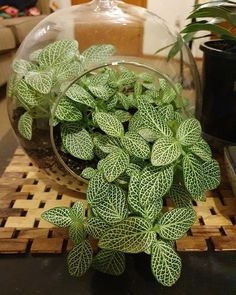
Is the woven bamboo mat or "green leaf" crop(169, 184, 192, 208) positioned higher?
"green leaf" crop(169, 184, 192, 208)

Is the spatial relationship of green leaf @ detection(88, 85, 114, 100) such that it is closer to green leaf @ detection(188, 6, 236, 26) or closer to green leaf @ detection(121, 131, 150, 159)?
green leaf @ detection(121, 131, 150, 159)

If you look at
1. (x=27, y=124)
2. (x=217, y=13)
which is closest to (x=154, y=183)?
(x=27, y=124)

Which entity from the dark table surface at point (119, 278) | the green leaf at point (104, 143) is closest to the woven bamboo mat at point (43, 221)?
the dark table surface at point (119, 278)

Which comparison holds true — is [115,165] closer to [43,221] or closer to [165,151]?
[165,151]

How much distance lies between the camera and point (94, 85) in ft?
1.59

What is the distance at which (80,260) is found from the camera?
0.39 m

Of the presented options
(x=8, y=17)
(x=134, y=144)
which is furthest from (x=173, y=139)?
(x=8, y=17)

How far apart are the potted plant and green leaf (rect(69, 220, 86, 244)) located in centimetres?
42

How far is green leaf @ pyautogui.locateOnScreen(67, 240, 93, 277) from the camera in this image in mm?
387

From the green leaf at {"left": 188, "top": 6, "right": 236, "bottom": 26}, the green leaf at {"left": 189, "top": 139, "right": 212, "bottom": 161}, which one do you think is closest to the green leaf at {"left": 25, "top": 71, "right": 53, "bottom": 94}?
the green leaf at {"left": 189, "top": 139, "right": 212, "bottom": 161}

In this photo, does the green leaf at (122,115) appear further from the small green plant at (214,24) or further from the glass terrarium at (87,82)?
the small green plant at (214,24)

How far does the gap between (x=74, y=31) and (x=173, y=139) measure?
0.37m

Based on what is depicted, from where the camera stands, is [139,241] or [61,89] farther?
[61,89]

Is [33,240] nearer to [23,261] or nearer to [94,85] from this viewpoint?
[23,261]
